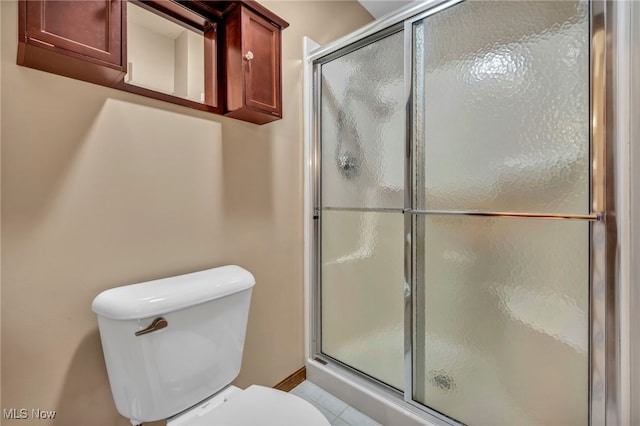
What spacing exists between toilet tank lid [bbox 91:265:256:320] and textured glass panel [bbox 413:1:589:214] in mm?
878

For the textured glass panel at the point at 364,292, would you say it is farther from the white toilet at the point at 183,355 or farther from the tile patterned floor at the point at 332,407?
the white toilet at the point at 183,355

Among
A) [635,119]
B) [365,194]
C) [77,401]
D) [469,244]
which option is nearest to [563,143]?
[635,119]

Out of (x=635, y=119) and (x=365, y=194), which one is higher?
(x=635, y=119)

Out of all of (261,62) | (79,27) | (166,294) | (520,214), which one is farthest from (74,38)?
(520,214)

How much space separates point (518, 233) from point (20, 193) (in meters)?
1.60

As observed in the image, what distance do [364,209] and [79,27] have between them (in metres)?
1.25

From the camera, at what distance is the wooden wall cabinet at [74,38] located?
0.73m

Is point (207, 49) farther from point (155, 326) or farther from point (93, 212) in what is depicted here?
point (155, 326)

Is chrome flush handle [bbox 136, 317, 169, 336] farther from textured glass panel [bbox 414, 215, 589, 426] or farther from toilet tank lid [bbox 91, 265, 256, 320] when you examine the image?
textured glass panel [bbox 414, 215, 589, 426]

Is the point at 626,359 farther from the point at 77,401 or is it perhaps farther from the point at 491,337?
the point at 77,401

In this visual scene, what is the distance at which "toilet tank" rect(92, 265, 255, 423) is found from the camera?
86cm

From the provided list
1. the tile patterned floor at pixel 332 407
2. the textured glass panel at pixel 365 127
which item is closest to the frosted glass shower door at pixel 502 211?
the textured glass panel at pixel 365 127

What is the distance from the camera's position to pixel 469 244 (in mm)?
1182

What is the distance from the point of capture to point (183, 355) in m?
0.95
